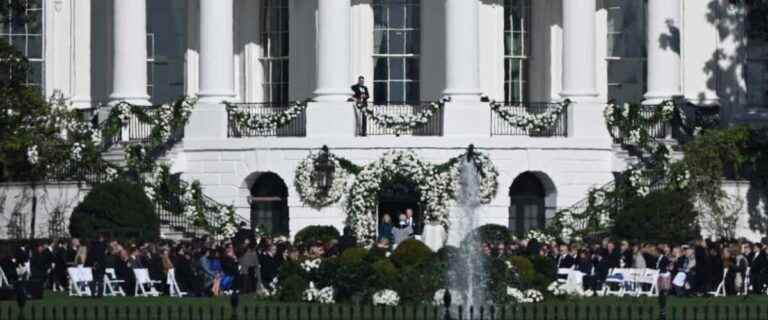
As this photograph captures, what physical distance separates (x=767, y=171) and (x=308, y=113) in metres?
10.8

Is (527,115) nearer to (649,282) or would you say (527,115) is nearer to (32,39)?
(649,282)

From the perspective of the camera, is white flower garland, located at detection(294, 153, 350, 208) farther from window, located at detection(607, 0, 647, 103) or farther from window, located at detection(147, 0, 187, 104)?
window, located at detection(607, 0, 647, 103)

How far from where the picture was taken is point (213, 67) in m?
75.9

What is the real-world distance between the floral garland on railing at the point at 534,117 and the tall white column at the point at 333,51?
11.8 feet

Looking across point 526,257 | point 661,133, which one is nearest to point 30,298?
point 526,257

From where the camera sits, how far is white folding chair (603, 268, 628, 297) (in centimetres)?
6256

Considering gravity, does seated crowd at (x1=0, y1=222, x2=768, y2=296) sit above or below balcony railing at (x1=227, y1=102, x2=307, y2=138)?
below

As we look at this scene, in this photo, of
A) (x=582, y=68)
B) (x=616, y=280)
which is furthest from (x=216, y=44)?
(x=616, y=280)

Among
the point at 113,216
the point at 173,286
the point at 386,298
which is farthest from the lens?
the point at 113,216

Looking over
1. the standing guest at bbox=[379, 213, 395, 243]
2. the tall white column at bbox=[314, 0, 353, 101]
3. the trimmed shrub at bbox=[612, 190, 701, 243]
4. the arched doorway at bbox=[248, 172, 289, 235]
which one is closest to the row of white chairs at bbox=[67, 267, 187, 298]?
the standing guest at bbox=[379, 213, 395, 243]

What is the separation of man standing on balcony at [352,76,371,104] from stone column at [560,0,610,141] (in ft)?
15.7

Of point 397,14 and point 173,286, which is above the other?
point 397,14

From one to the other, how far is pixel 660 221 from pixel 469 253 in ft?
44.8

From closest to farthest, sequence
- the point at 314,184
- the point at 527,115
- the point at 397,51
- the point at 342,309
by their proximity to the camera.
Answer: the point at 342,309
the point at 314,184
the point at 527,115
the point at 397,51
